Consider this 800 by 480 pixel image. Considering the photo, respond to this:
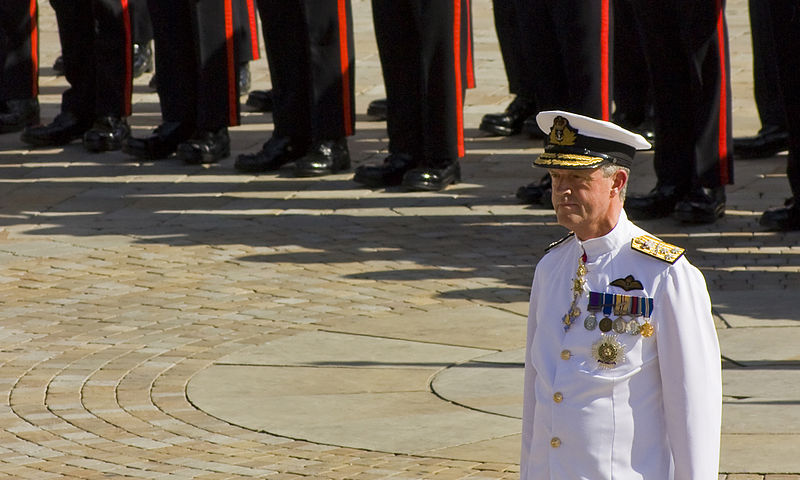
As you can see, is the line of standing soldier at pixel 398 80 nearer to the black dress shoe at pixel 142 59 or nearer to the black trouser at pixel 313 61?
the black trouser at pixel 313 61

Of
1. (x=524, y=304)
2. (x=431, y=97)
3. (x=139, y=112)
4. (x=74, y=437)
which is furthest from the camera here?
(x=139, y=112)

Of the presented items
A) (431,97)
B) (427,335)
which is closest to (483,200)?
(431,97)

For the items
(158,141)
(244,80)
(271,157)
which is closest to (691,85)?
(271,157)

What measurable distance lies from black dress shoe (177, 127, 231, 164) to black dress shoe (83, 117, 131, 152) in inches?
25.4

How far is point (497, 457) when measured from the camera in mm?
4973

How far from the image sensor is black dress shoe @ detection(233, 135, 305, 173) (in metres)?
10.2

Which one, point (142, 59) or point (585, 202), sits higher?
point (585, 202)

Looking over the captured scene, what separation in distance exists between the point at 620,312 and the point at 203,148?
24.8ft

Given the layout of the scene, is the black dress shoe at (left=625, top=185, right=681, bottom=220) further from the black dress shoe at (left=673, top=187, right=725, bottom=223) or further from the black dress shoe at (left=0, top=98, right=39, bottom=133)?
the black dress shoe at (left=0, top=98, right=39, bottom=133)

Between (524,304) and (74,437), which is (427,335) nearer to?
(524,304)

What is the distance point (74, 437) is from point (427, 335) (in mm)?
1726

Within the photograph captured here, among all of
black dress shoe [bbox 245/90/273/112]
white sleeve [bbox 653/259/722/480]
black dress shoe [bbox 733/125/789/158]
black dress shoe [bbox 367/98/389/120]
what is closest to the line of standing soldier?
black dress shoe [bbox 733/125/789/158]

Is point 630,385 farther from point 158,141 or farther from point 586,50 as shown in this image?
point 158,141

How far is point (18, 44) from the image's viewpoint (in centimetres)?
1145
